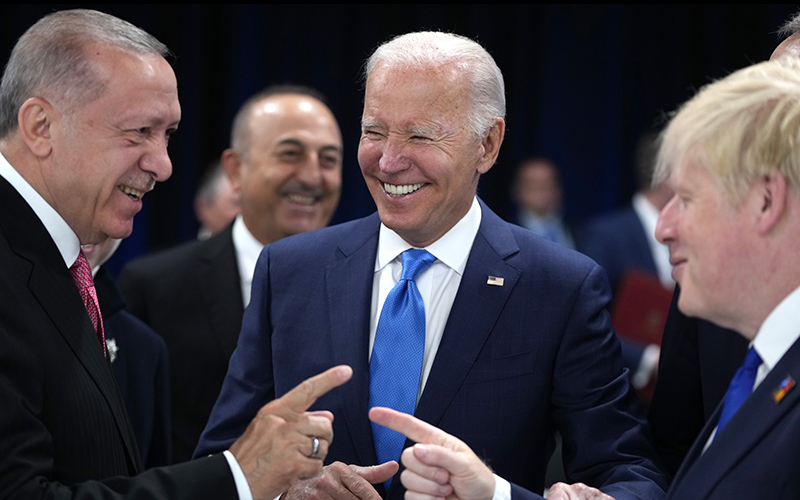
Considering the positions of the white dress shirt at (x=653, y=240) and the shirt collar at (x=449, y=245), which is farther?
the white dress shirt at (x=653, y=240)

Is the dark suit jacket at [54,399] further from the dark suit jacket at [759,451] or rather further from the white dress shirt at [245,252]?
the white dress shirt at [245,252]

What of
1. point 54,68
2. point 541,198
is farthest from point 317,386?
point 541,198

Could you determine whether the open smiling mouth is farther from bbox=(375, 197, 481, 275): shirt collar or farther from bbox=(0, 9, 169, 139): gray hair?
bbox=(0, 9, 169, 139): gray hair

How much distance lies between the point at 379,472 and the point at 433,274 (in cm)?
49

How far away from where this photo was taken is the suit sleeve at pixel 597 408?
186 centimetres

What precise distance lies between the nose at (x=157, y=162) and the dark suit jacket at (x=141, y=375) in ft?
1.86

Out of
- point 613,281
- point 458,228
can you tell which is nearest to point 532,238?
point 458,228

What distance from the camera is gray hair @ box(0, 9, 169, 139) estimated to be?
1.79 metres

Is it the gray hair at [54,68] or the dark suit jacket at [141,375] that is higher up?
the gray hair at [54,68]

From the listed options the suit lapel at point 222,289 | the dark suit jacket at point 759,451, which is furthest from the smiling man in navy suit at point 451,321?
the suit lapel at point 222,289

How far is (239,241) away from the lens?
10.5ft

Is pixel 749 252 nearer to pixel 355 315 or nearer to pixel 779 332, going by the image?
pixel 779 332

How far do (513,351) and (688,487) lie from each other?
606 mm

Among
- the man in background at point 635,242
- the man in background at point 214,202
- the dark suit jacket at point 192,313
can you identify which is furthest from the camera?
the man in background at point 214,202
